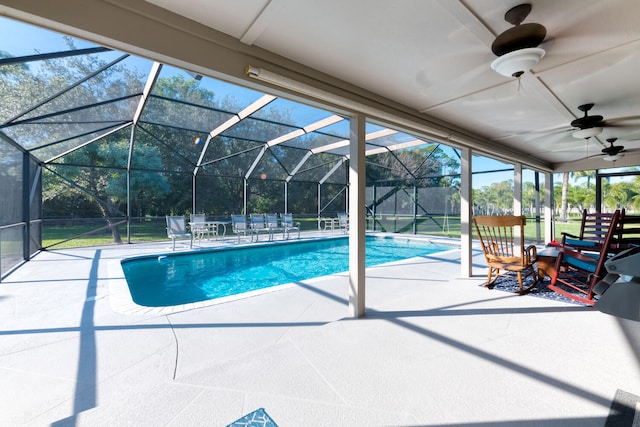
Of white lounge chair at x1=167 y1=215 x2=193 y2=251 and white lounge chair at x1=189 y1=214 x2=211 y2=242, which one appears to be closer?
white lounge chair at x1=167 y1=215 x2=193 y2=251

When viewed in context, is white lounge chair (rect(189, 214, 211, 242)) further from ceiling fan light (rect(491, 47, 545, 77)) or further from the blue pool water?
ceiling fan light (rect(491, 47, 545, 77))

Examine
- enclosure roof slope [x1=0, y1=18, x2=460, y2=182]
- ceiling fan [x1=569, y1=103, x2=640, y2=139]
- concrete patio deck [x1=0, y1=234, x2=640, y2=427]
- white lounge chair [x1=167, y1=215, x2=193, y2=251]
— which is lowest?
concrete patio deck [x1=0, y1=234, x2=640, y2=427]

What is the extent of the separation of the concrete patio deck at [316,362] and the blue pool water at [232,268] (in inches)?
50.6

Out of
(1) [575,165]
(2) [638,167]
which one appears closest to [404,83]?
(1) [575,165]

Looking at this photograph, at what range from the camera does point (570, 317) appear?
2914 millimetres

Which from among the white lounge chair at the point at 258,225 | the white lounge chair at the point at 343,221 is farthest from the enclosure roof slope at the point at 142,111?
the white lounge chair at the point at 343,221

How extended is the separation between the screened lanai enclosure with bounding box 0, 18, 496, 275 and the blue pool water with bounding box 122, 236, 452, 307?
1992mm

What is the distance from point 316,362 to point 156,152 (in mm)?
9309

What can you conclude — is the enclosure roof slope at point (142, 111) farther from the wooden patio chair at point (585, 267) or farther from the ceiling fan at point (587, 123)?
the wooden patio chair at point (585, 267)

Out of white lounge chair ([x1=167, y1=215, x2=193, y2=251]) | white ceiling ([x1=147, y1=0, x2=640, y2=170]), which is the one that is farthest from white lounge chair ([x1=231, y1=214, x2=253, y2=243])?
white ceiling ([x1=147, y1=0, x2=640, y2=170])

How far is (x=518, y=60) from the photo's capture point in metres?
1.99

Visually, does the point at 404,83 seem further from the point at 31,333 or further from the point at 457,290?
the point at 31,333

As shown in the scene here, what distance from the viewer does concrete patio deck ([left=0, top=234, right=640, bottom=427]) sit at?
1.59m

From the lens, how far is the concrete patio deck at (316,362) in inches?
62.7
